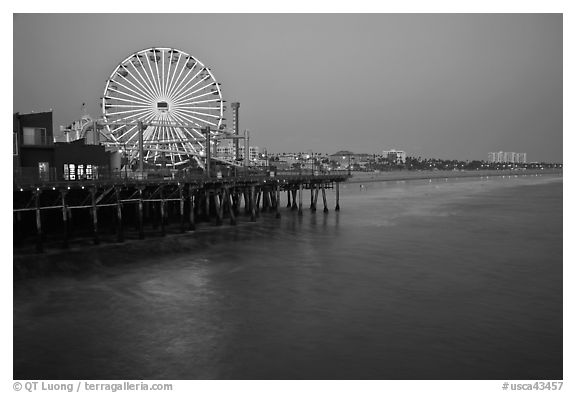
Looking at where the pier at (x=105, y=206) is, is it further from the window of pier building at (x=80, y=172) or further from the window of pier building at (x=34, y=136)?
the window of pier building at (x=34, y=136)

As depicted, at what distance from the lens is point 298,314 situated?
1800 centimetres

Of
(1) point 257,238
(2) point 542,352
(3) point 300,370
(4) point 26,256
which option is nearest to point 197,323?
(3) point 300,370

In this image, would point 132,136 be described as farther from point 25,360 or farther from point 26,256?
point 25,360

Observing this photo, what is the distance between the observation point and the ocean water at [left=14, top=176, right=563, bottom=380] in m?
13.6

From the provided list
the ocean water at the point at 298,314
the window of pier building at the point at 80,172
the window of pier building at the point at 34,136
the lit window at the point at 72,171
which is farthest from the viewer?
the lit window at the point at 72,171

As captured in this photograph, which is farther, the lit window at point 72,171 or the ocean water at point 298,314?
the lit window at point 72,171

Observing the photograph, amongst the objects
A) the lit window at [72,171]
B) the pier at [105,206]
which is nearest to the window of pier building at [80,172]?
the lit window at [72,171]

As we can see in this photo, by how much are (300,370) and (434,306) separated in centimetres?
761

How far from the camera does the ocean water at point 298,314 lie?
1359 cm

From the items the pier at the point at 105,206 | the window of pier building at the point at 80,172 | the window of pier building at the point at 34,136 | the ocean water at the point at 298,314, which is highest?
the window of pier building at the point at 34,136

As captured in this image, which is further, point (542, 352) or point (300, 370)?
point (542, 352)

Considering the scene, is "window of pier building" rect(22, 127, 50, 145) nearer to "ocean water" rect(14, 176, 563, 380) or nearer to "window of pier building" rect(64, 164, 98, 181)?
"window of pier building" rect(64, 164, 98, 181)

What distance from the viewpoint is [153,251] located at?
28297 millimetres
